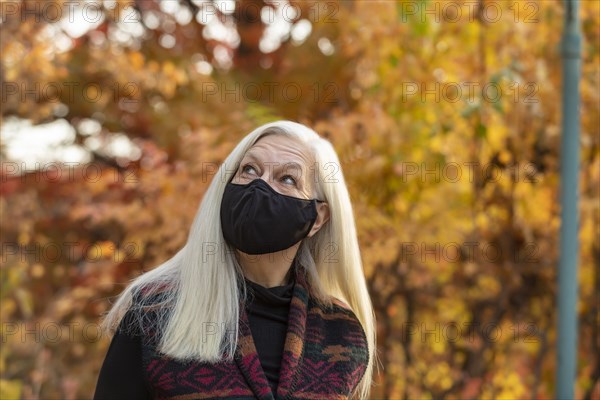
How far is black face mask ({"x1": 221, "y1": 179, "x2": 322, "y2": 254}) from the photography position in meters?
2.72

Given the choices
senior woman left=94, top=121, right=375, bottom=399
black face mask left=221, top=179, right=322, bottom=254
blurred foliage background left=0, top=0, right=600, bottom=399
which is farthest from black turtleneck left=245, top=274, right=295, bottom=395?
blurred foliage background left=0, top=0, right=600, bottom=399

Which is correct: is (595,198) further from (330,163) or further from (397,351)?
(330,163)

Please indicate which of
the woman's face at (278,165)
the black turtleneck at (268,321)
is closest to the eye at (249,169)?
the woman's face at (278,165)

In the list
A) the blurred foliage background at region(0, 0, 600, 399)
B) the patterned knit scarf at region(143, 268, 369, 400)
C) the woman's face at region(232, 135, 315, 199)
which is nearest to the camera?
the patterned knit scarf at region(143, 268, 369, 400)

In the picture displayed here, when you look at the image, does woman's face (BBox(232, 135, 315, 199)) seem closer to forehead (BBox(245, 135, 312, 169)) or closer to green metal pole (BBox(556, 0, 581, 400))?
forehead (BBox(245, 135, 312, 169))

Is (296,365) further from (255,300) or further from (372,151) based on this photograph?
(372,151)

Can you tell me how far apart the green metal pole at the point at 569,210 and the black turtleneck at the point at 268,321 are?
6.39ft

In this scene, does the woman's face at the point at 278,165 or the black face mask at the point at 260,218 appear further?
the woman's face at the point at 278,165

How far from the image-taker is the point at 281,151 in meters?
2.86

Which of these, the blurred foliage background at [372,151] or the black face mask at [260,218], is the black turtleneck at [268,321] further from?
the blurred foliage background at [372,151]

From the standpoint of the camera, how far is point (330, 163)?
2.96 meters

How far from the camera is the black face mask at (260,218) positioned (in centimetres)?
272

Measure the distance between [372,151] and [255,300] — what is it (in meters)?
3.13

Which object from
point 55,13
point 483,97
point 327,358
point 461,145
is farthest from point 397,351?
point 327,358
